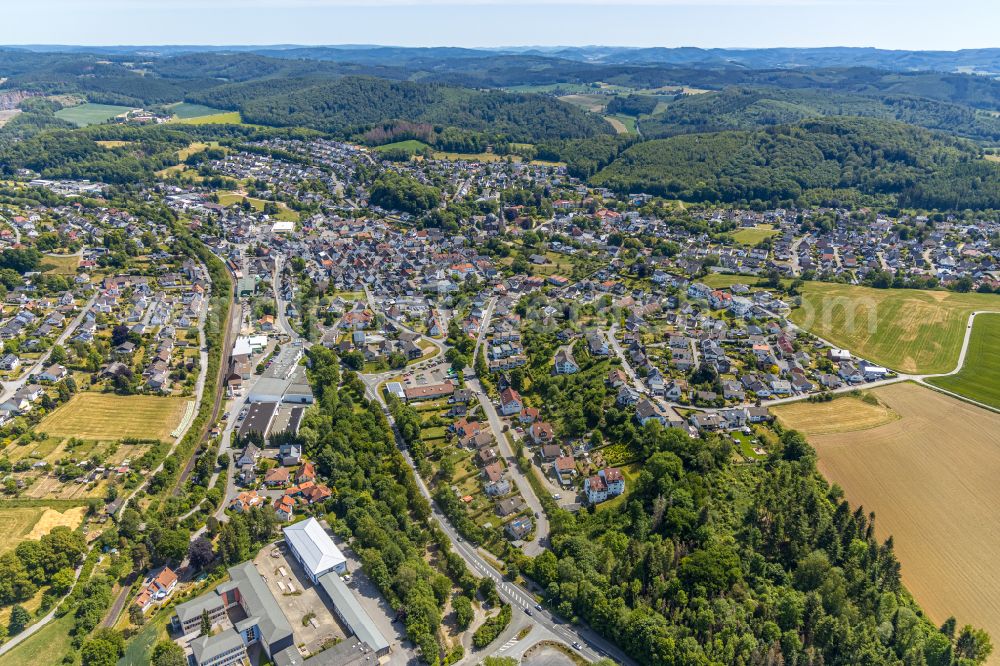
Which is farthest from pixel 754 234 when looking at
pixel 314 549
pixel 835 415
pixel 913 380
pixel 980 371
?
pixel 314 549

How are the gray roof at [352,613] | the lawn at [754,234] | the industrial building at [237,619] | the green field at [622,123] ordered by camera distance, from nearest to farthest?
the industrial building at [237,619] → the gray roof at [352,613] → the lawn at [754,234] → the green field at [622,123]

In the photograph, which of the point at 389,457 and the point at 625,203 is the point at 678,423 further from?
the point at 625,203

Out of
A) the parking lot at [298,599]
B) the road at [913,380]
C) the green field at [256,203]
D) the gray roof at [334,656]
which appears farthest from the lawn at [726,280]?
the green field at [256,203]

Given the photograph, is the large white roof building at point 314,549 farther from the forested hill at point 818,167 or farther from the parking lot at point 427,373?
the forested hill at point 818,167

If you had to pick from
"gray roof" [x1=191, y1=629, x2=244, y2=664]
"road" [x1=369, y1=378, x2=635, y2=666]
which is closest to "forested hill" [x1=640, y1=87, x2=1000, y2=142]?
"road" [x1=369, y1=378, x2=635, y2=666]

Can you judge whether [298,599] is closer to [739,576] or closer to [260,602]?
[260,602]
